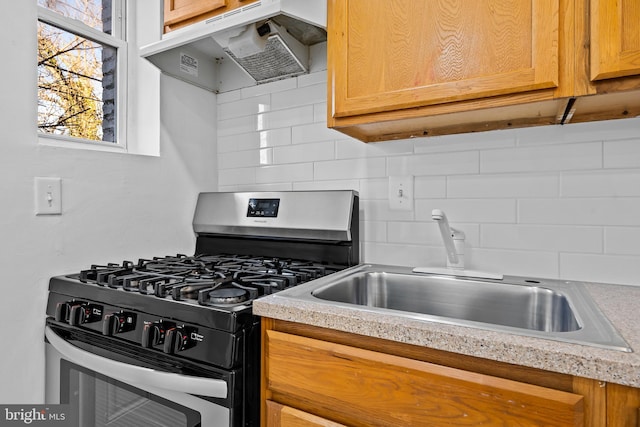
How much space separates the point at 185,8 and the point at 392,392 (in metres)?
1.44

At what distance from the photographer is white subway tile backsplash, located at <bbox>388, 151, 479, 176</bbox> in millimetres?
1285

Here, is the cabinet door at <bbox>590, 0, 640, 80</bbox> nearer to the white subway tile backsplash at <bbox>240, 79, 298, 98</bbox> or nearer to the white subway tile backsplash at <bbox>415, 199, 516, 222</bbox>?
the white subway tile backsplash at <bbox>415, 199, 516, 222</bbox>

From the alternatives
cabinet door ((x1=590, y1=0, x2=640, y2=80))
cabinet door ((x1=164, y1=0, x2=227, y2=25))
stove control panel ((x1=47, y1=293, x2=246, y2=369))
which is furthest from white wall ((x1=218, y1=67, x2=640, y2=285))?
stove control panel ((x1=47, y1=293, x2=246, y2=369))

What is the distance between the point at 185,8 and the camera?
136 centimetres

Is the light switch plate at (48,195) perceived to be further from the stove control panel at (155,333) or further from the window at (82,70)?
the stove control panel at (155,333)

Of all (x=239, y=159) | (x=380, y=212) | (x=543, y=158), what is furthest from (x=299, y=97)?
(x=543, y=158)

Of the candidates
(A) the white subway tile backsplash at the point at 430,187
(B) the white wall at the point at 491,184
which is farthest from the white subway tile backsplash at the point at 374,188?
(A) the white subway tile backsplash at the point at 430,187

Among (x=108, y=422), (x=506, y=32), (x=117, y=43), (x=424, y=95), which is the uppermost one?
(x=117, y=43)

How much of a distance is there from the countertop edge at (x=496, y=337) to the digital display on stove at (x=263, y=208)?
65 centimetres

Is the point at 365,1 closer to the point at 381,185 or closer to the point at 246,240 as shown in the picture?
the point at 381,185

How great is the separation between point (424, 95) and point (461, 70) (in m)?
0.11

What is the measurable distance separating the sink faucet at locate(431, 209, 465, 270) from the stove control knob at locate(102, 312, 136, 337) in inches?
36.7

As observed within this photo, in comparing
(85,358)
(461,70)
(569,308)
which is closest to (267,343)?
(85,358)

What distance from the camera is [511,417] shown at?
0.62m
